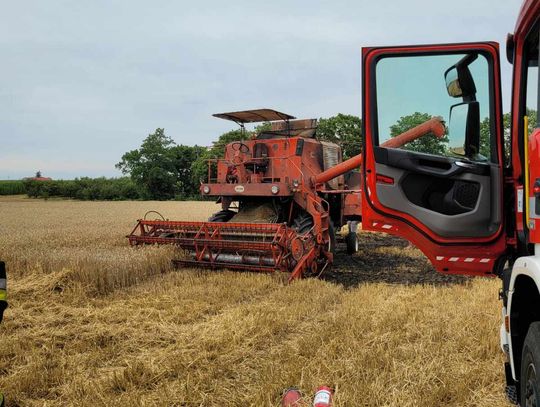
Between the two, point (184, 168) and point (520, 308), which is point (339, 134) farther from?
point (184, 168)

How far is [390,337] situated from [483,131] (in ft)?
7.26

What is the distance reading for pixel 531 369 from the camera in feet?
6.84

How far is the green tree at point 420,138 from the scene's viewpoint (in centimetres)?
289

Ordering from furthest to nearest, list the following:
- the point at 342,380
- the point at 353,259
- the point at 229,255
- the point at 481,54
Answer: the point at 353,259, the point at 229,255, the point at 342,380, the point at 481,54

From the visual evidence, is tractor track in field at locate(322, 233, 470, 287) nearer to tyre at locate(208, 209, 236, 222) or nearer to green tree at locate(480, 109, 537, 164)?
tyre at locate(208, 209, 236, 222)

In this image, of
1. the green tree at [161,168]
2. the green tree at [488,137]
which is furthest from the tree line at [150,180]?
the green tree at [488,137]

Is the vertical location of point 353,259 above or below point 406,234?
below

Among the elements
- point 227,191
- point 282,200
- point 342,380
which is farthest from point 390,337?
point 227,191

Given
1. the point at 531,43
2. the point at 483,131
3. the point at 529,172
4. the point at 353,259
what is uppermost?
the point at 531,43

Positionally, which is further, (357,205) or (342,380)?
(357,205)

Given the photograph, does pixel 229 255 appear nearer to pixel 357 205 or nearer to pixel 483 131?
pixel 357 205

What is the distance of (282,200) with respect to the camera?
27.8 ft

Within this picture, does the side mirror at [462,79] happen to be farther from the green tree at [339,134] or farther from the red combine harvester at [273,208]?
the green tree at [339,134]

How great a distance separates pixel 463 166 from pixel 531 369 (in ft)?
4.12
